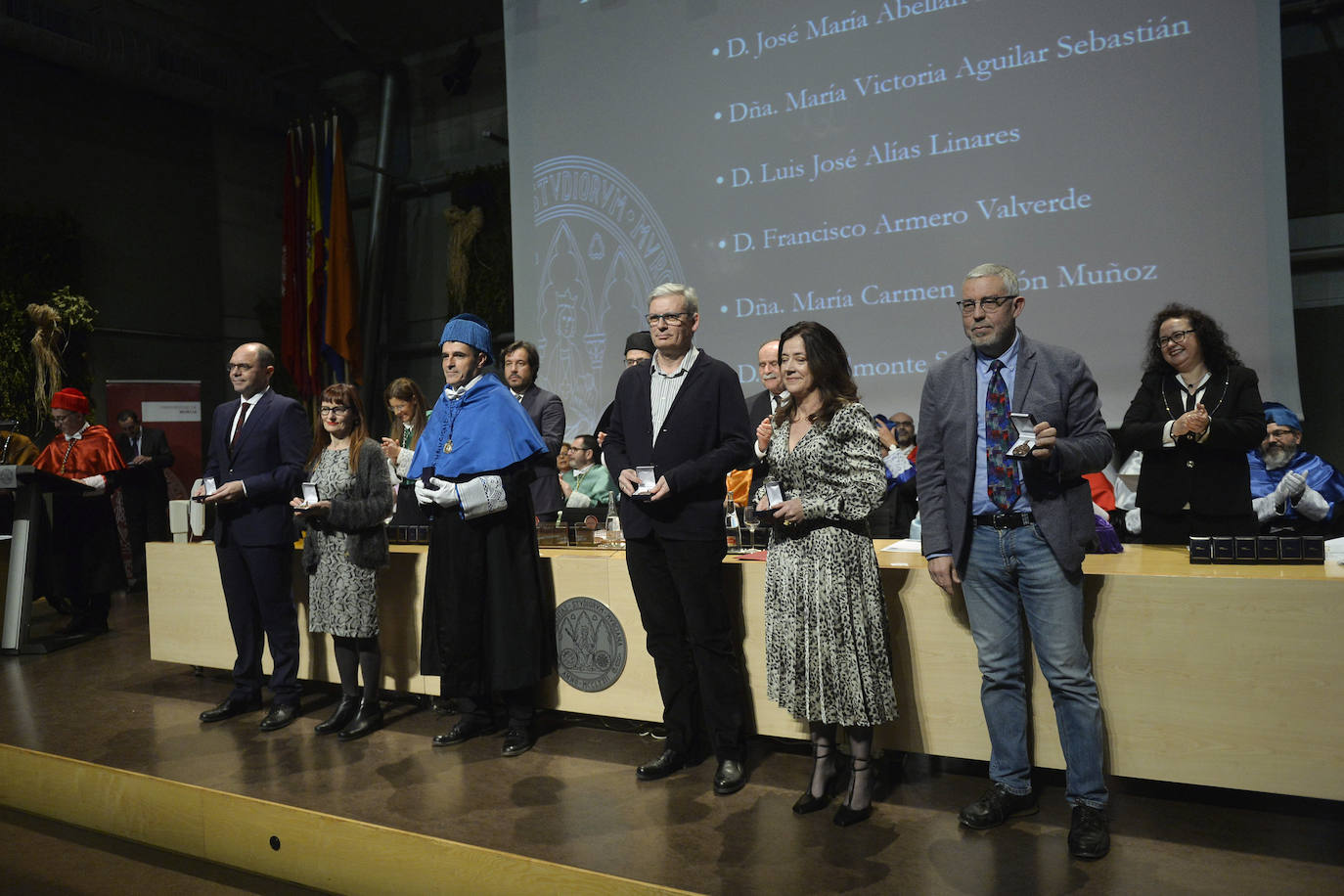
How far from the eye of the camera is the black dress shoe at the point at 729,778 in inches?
107

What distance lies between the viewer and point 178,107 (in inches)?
371

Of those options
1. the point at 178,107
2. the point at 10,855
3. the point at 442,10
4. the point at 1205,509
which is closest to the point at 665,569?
the point at 1205,509

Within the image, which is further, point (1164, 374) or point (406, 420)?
point (406, 420)

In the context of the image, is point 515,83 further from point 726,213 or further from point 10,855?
point 10,855

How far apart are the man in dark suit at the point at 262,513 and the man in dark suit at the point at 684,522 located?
4.89 ft

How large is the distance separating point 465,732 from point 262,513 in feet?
3.86

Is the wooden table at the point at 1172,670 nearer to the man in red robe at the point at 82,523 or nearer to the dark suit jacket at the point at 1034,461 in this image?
the dark suit jacket at the point at 1034,461

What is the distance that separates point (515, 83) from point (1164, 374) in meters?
5.05

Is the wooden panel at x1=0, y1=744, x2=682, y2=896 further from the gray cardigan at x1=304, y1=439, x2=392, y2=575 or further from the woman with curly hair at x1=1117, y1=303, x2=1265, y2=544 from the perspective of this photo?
the woman with curly hair at x1=1117, y1=303, x2=1265, y2=544

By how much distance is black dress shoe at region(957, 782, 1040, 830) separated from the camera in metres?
2.41

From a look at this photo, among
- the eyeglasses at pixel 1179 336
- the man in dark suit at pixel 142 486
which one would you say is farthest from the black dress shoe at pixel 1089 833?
the man in dark suit at pixel 142 486

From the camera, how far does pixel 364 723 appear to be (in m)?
3.46

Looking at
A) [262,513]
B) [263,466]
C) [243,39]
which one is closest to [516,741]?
[262,513]

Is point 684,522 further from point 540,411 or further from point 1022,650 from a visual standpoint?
point 540,411
